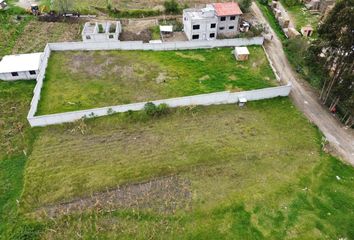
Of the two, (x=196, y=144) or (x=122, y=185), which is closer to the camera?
(x=122, y=185)

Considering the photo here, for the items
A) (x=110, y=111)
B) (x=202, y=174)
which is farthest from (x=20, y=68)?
(x=202, y=174)

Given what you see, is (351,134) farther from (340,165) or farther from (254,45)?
(254,45)

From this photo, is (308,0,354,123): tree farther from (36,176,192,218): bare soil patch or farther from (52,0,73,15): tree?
(52,0,73,15): tree

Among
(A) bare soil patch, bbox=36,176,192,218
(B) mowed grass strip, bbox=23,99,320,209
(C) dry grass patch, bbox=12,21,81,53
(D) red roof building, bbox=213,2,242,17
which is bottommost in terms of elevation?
(A) bare soil patch, bbox=36,176,192,218

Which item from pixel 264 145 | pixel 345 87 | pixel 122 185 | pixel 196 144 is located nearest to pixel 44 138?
pixel 122 185

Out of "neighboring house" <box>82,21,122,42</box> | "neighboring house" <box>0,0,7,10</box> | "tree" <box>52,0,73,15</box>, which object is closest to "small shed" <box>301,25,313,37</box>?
"neighboring house" <box>82,21,122,42</box>

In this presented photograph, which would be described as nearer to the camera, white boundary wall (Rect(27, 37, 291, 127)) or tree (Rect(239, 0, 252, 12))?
white boundary wall (Rect(27, 37, 291, 127))

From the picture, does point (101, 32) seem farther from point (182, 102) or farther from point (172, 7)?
point (182, 102)

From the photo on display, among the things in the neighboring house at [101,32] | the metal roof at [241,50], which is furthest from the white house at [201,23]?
the neighboring house at [101,32]
